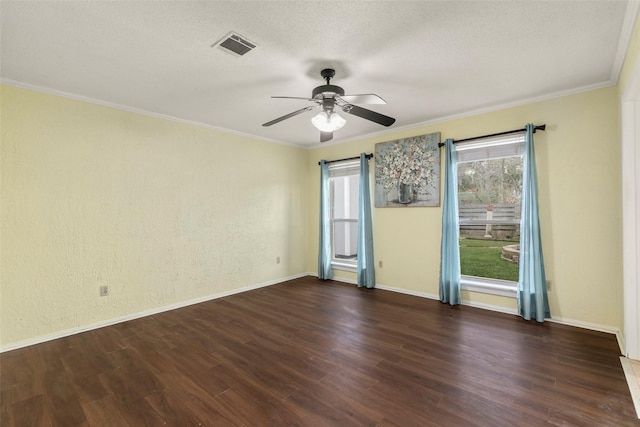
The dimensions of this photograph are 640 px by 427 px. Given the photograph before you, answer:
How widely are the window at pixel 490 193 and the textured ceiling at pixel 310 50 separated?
60cm

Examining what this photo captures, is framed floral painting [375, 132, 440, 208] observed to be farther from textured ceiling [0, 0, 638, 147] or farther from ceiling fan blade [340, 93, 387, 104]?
ceiling fan blade [340, 93, 387, 104]

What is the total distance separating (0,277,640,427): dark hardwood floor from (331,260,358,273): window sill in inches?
67.8

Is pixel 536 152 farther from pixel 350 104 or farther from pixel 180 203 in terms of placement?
pixel 180 203

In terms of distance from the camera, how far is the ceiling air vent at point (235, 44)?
84.3 inches

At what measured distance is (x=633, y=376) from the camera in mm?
2225

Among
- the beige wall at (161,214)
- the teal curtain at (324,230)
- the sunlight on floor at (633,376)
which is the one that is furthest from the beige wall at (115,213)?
the sunlight on floor at (633,376)

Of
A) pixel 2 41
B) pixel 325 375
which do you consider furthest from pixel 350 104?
pixel 2 41

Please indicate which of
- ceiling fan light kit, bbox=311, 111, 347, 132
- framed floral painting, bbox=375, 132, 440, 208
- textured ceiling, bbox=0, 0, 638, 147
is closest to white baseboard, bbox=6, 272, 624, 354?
framed floral painting, bbox=375, 132, 440, 208

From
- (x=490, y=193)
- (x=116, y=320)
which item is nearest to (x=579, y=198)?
(x=490, y=193)

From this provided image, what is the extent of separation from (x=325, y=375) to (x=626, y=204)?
2877 millimetres

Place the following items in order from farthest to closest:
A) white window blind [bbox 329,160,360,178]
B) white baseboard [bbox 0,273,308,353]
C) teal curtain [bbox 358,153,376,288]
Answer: white window blind [bbox 329,160,360,178]
teal curtain [bbox 358,153,376,288]
white baseboard [bbox 0,273,308,353]

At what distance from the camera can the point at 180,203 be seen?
407cm

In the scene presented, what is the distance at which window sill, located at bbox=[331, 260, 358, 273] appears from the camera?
532 cm

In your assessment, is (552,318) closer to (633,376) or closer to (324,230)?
(633,376)
